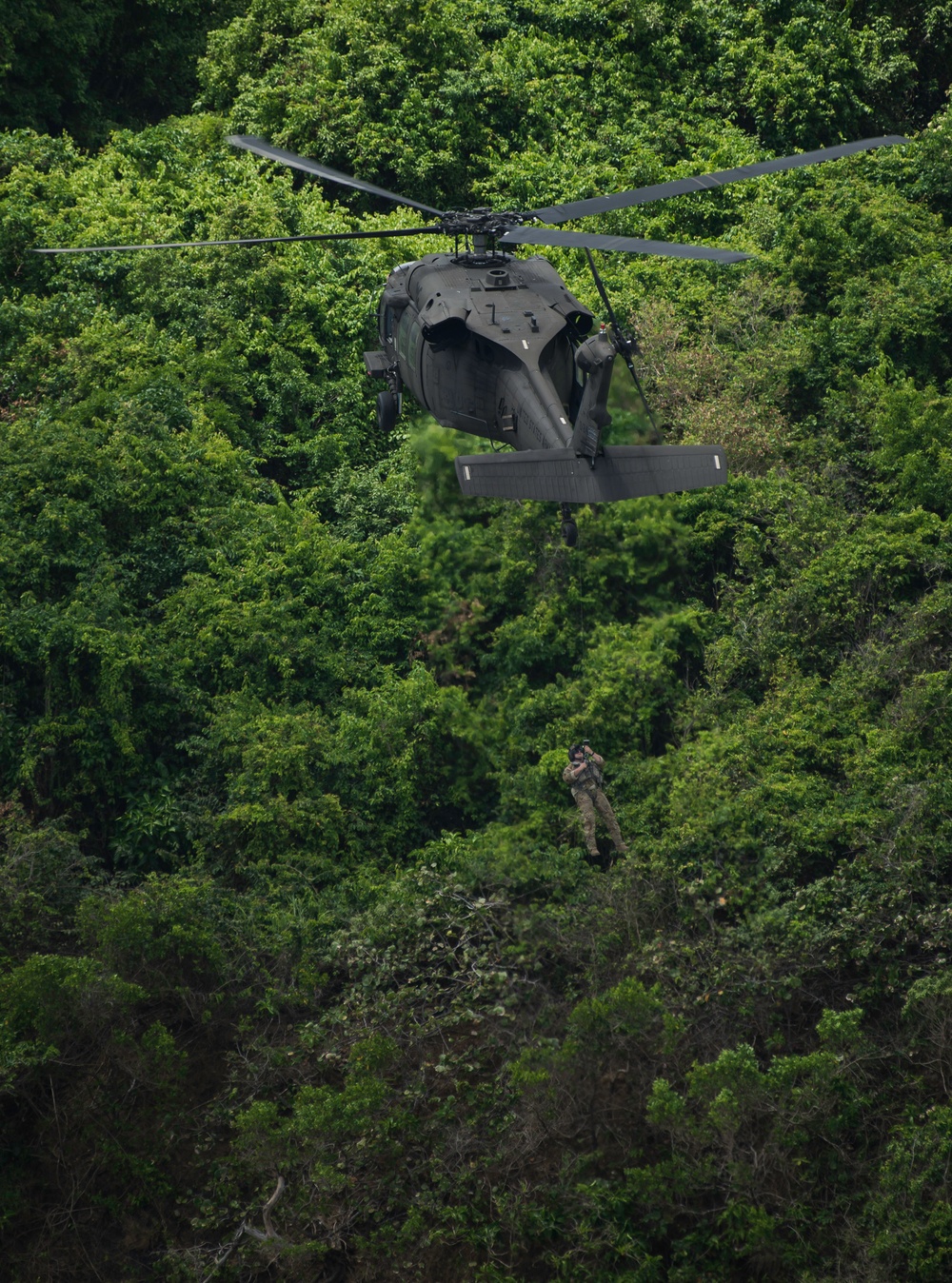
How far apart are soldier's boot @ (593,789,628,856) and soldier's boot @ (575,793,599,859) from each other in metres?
0.11

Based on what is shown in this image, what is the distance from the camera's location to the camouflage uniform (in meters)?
14.5

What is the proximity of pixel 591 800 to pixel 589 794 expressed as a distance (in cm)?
7

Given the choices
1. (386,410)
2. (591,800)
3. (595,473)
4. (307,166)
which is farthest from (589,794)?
(307,166)

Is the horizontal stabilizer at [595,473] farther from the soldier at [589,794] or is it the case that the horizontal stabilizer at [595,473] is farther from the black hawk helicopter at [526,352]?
the soldier at [589,794]

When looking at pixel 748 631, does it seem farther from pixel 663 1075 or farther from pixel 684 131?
pixel 684 131

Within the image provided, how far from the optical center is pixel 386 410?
1842 cm

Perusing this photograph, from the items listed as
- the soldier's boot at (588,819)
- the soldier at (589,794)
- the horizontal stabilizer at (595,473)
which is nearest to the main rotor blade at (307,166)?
the horizontal stabilizer at (595,473)

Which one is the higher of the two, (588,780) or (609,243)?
(609,243)

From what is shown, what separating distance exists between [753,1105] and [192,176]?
18.2 meters

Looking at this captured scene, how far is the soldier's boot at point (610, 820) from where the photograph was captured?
14.6 meters

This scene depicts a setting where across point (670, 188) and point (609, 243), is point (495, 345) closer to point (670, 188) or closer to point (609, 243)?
point (609, 243)

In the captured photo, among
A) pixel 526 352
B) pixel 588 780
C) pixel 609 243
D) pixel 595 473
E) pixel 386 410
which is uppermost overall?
pixel 609 243

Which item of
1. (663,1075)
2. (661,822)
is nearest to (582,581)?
(661,822)

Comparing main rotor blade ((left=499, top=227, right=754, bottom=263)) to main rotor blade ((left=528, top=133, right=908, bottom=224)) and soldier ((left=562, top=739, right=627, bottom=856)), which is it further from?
soldier ((left=562, top=739, right=627, bottom=856))
